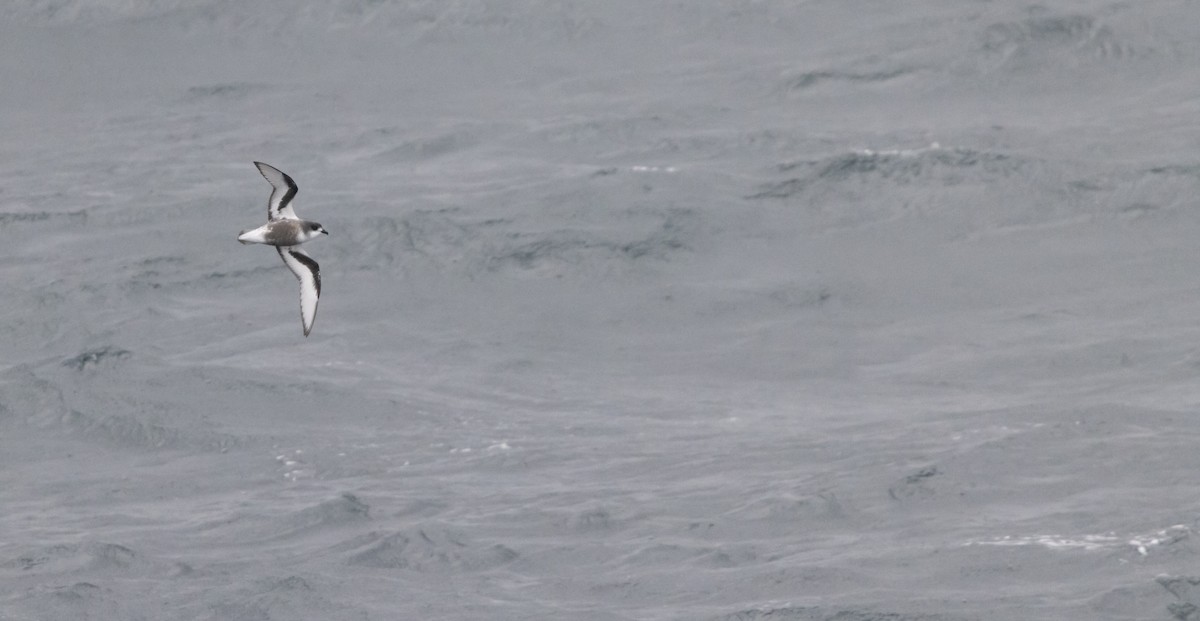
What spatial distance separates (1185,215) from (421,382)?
41.4 ft

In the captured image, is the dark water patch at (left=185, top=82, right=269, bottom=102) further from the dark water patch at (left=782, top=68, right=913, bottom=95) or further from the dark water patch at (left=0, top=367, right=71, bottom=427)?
the dark water patch at (left=0, top=367, right=71, bottom=427)

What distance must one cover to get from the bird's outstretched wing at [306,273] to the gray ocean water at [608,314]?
11.2 ft

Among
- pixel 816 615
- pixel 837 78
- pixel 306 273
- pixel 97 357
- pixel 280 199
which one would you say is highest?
pixel 280 199

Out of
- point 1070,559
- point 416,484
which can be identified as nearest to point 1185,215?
point 1070,559

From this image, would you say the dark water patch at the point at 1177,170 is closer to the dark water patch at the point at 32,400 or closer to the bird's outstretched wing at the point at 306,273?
the bird's outstretched wing at the point at 306,273

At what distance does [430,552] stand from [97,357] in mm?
8608

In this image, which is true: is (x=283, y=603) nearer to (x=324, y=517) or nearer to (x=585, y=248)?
(x=324, y=517)

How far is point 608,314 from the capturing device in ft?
108

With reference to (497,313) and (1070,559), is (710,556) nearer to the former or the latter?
(1070,559)

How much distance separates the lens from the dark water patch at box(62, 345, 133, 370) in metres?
32.4

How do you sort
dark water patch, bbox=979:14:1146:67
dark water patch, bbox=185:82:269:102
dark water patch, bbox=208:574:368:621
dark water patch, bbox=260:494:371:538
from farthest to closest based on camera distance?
dark water patch, bbox=185:82:269:102, dark water patch, bbox=979:14:1146:67, dark water patch, bbox=260:494:371:538, dark water patch, bbox=208:574:368:621

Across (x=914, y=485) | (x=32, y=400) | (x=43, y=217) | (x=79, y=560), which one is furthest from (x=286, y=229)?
(x=43, y=217)

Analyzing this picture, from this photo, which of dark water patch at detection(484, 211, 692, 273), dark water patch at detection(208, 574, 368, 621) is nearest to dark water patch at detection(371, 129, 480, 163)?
dark water patch at detection(484, 211, 692, 273)

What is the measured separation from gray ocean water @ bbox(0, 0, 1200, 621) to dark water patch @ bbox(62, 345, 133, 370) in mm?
83
